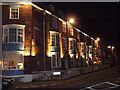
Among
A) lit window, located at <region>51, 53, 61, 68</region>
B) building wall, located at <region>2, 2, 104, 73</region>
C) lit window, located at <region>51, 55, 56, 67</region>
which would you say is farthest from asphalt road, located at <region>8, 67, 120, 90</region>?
lit window, located at <region>51, 53, 61, 68</region>

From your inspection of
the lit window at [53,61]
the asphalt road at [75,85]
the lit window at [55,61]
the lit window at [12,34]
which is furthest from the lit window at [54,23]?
the asphalt road at [75,85]

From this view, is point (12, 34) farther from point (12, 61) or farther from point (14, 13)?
point (12, 61)

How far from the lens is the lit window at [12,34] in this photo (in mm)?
24000

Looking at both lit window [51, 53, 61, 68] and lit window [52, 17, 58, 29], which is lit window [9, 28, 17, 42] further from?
lit window [52, 17, 58, 29]

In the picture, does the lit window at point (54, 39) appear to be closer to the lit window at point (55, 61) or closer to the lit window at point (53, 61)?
the lit window at point (55, 61)

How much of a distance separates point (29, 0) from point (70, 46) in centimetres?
1595

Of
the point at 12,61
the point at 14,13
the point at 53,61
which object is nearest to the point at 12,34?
the point at 14,13

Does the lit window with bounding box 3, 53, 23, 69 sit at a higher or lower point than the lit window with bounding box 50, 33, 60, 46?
lower

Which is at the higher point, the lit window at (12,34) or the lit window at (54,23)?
the lit window at (54,23)

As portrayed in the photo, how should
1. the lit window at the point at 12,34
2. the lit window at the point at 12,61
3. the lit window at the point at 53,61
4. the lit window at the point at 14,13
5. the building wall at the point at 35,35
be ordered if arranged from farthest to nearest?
the lit window at the point at 53,61
the lit window at the point at 14,13
the building wall at the point at 35,35
the lit window at the point at 12,34
the lit window at the point at 12,61

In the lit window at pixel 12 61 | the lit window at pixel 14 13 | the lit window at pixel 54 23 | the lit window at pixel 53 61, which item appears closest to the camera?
the lit window at pixel 12 61

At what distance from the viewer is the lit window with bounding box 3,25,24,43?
24.0 meters

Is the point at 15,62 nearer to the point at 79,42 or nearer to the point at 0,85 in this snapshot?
the point at 0,85

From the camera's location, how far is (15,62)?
23969 millimetres
